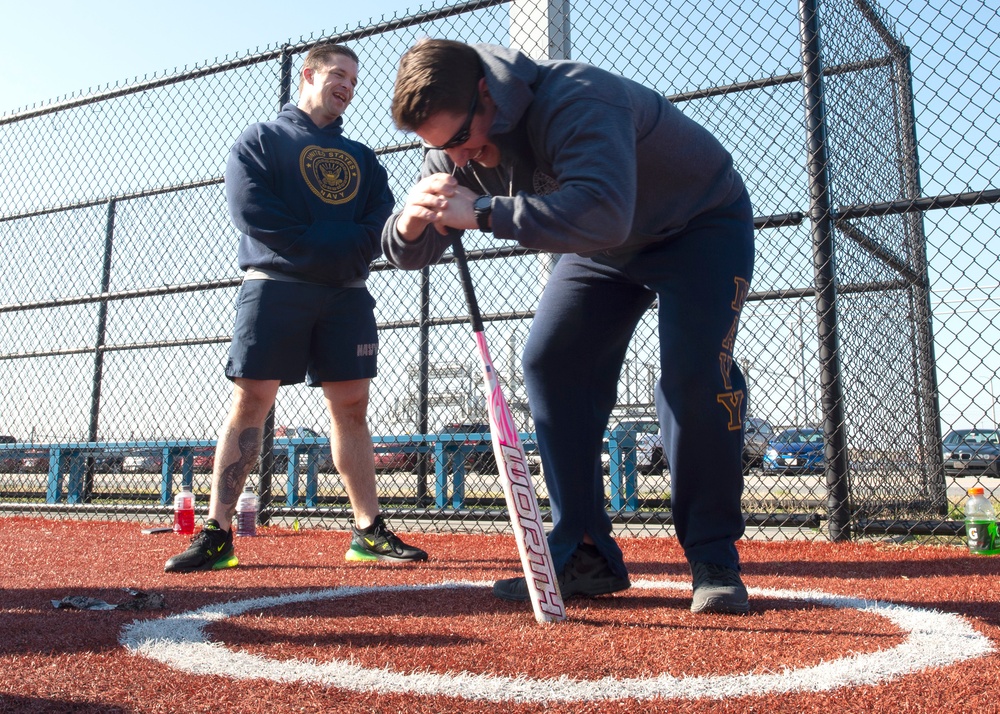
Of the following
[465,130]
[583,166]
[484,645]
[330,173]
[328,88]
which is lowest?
[484,645]

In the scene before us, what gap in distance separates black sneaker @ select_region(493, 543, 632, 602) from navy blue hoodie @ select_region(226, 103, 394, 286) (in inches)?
63.1

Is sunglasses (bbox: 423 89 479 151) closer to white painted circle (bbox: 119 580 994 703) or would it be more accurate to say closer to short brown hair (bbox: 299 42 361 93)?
white painted circle (bbox: 119 580 994 703)

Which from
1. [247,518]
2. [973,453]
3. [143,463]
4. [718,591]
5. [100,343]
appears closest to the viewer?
[718,591]

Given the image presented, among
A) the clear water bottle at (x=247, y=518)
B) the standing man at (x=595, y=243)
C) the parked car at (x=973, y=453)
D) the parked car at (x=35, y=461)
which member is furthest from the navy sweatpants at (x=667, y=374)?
the parked car at (x=35, y=461)

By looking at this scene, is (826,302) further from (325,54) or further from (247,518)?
(247,518)

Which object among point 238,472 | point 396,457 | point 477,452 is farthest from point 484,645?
point 396,457

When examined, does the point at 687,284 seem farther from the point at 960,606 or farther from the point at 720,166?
the point at 960,606

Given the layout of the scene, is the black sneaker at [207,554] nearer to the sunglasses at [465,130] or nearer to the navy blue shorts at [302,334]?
the navy blue shorts at [302,334]

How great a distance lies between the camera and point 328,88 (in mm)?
3490

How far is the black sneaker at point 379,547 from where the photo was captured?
328 centimetres

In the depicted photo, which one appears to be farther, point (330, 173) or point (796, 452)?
point (796, 452)

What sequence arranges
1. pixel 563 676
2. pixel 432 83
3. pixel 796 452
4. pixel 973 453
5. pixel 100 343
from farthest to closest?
pixel 100 343, pixel 973 453, pixel 796 452, pixel 432 83, pixel 563 676

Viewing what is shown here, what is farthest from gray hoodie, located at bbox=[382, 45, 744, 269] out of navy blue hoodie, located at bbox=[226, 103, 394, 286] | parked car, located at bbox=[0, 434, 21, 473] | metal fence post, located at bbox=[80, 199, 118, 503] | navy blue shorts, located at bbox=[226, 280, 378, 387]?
parked car, located at bbox=[0, 434, 21, 473]

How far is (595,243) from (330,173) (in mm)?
1999
